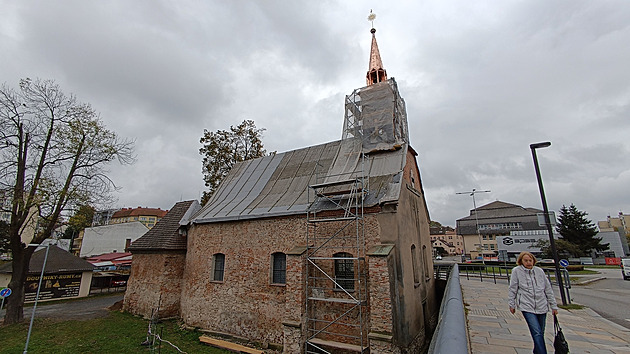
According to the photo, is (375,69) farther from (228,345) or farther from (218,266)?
(228,345)

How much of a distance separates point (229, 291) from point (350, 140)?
8.77 m

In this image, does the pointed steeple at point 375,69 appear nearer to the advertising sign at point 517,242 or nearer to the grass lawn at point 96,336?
the grass lawn at point 96,336

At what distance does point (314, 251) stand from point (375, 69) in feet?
37.3

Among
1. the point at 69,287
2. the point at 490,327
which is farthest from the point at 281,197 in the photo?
the point at 69,287

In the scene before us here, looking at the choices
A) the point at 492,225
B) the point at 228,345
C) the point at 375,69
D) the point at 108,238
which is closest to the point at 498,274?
the point at 375,69

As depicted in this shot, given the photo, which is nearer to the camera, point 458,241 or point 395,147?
point 395,147

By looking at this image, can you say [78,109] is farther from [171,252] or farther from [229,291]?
[229,291]

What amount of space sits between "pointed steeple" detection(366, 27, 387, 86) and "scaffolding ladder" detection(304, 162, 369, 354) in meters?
8.24

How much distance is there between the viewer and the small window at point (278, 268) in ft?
38.2

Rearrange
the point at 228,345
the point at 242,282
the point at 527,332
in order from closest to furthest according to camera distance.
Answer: the point at 527,332
the point at 228,345
the point at 242,282

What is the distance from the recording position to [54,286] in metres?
21.8

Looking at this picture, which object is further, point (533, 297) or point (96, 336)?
point (96, 336)

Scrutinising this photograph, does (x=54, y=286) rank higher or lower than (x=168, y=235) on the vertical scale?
lower

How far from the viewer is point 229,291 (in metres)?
12.7
